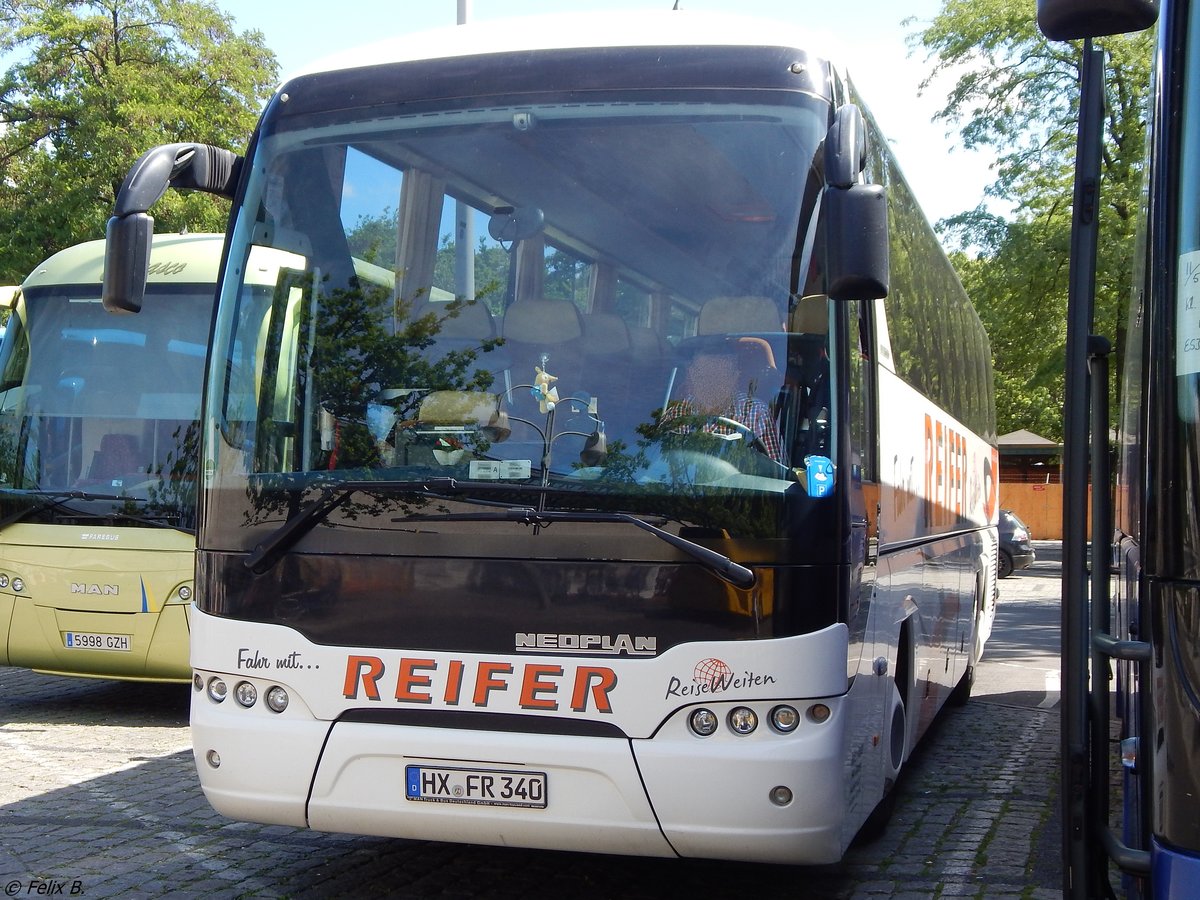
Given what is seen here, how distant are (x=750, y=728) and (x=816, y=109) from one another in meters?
2.14

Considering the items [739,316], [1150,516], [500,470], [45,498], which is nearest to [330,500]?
[500,470]

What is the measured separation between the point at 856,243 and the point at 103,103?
69.8ft

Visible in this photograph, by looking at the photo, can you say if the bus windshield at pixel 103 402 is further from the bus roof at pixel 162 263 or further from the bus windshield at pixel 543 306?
the bus windshield at pixel 543 306

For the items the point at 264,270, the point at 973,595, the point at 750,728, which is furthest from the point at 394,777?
the point at 973,595

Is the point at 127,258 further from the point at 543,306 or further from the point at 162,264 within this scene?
the point at 162,264

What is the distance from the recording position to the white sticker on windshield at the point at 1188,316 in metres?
2.87

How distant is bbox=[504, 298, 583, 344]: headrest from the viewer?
4871 millimetres

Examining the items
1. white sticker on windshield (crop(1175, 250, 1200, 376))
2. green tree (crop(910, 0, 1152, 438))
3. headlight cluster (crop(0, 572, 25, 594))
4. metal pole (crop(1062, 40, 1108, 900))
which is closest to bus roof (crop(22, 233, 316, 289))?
headlight cluster (crop(0, 572, 25, 594))

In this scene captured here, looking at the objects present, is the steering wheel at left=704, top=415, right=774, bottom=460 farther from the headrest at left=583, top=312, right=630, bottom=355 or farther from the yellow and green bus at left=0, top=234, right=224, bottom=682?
the yellow and green bus at left=0, top=234, right=224, bottom=682

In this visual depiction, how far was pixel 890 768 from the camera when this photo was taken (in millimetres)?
6129

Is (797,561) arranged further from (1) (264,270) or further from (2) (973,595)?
(2) (973,595)

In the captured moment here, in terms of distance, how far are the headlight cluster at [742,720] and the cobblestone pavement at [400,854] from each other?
4.28ft

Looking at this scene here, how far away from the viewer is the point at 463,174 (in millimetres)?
5090

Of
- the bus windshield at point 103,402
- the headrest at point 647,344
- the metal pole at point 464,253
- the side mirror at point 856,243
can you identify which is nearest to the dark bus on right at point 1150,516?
the side mirror at point 856,243
